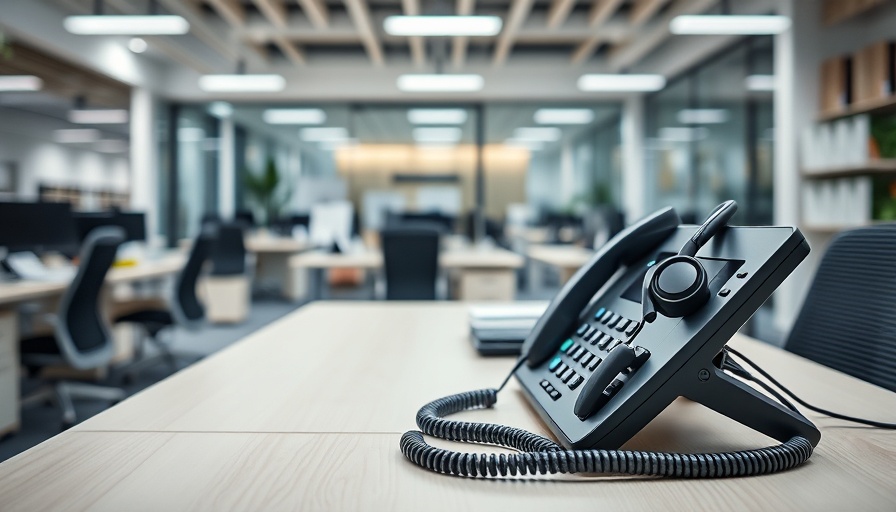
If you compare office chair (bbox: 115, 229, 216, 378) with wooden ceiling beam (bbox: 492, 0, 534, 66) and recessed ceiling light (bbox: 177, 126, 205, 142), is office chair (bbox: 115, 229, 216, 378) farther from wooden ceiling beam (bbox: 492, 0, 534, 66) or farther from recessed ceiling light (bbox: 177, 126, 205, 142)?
recessed ceiling light (bbox: 177, 126, 205, 142)

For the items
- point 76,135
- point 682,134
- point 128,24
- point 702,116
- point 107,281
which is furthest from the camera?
point 76,135

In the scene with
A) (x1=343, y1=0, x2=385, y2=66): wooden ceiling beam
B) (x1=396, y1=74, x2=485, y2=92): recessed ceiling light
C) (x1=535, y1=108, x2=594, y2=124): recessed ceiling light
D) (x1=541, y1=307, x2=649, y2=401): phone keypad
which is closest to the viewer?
(x1=541, y1=307, x2=649, y2=401): phone keypad

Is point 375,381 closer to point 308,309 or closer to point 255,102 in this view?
point 308,309

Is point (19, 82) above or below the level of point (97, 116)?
below

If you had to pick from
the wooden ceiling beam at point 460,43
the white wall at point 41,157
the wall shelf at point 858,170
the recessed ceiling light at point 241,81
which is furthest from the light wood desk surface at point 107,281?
the white wall at point 41,157

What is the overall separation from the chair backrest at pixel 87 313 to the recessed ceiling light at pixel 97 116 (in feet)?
29.4

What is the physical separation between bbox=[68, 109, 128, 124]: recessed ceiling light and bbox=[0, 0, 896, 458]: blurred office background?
0.32 ft

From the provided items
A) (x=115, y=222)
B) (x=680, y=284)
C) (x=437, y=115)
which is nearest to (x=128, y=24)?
(x=115, y=222)

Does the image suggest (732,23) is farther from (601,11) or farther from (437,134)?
(437,134)

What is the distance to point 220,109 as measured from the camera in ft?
34.7

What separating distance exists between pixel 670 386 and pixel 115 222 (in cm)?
544

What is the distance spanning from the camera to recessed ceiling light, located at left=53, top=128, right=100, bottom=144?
15015 millimetres

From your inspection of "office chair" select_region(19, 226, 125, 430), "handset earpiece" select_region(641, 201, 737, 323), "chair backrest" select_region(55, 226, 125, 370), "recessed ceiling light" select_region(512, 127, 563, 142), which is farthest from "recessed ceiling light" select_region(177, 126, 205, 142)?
"handset earpiece" select_region(641, 201, 737, 323)

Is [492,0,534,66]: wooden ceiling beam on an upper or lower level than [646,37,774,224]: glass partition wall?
upper
